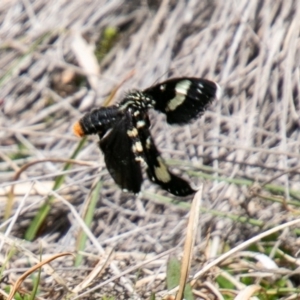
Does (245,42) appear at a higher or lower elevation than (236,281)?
higher

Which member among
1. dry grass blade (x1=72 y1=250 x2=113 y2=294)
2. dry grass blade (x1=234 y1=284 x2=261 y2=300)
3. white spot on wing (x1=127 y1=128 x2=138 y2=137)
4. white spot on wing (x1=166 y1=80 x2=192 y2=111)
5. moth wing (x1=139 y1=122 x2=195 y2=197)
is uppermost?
white spot on wing (x1=166 y1=80 x2=192 y2=111)

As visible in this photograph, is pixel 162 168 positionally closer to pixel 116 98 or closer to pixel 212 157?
pixel 212 157

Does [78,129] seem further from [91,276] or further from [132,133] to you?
[91,276]

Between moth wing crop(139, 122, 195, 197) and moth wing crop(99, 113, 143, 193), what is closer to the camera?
moth wing crop(99, 113, 143, 193)

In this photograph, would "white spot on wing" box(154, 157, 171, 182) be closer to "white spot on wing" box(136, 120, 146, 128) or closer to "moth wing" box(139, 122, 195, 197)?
"moth wing" box(139, 122, 195, 197)

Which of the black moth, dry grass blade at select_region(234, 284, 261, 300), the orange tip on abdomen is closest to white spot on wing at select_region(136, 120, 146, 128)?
the black moth

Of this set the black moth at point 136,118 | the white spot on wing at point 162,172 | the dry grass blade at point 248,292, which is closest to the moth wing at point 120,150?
the black moth at point 136,118

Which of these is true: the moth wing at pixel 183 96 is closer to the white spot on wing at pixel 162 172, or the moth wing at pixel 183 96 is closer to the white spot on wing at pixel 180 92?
the white spot on wing at pixel 180 92

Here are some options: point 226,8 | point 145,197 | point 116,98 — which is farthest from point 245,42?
point 145,197
